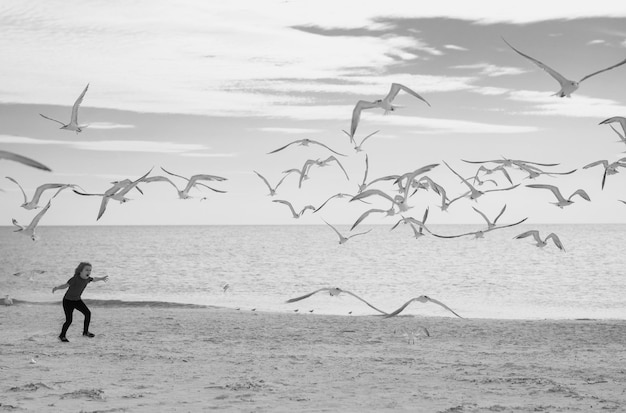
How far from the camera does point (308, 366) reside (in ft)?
48.7

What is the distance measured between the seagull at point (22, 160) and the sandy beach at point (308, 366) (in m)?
5.55

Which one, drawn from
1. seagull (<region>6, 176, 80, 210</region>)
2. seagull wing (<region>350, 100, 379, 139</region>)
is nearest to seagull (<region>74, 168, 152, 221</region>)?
seagull (<region>6, 176, 80, 210</region>)

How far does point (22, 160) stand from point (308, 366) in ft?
31.4

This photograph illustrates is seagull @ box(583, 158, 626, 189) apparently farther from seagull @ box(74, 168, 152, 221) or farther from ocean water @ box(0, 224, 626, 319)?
ocean water @ box(0, 224, 626, 319)

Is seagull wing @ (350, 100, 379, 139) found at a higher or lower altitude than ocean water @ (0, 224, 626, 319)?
higher

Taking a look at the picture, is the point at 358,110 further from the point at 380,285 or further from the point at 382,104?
the point at 380,285

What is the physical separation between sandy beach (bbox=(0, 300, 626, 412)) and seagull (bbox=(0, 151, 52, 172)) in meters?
5.55

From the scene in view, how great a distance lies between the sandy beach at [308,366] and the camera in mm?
11648

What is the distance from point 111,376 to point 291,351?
15.5 ft

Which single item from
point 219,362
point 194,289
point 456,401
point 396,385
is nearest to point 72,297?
point 219,362

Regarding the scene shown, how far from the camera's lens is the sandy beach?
38.2 ft

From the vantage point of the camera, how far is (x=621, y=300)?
39.8 m

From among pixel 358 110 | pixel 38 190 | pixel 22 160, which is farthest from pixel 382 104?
pixel 22 160

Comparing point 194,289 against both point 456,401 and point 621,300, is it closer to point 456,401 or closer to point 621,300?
point 621,300
